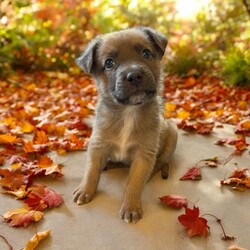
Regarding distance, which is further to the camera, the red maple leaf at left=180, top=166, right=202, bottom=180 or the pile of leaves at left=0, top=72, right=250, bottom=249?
the red maple leaf at left=180, top=166, right=202, bottom=180

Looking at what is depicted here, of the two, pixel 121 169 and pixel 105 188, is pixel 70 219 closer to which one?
pixel 105 188

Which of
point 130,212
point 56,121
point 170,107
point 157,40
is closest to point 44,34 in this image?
point 56,121

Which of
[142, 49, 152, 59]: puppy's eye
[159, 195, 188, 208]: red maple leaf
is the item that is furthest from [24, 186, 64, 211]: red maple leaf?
[142, 49, 152, 59]: puppy's eye

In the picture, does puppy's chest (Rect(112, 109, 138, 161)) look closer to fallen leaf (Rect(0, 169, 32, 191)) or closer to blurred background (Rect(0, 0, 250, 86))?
fallen leaf (Rect(0, 169, 32, 191))

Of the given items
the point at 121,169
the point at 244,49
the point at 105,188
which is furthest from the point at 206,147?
the point at 244,49

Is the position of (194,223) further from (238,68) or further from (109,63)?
(238,68)
